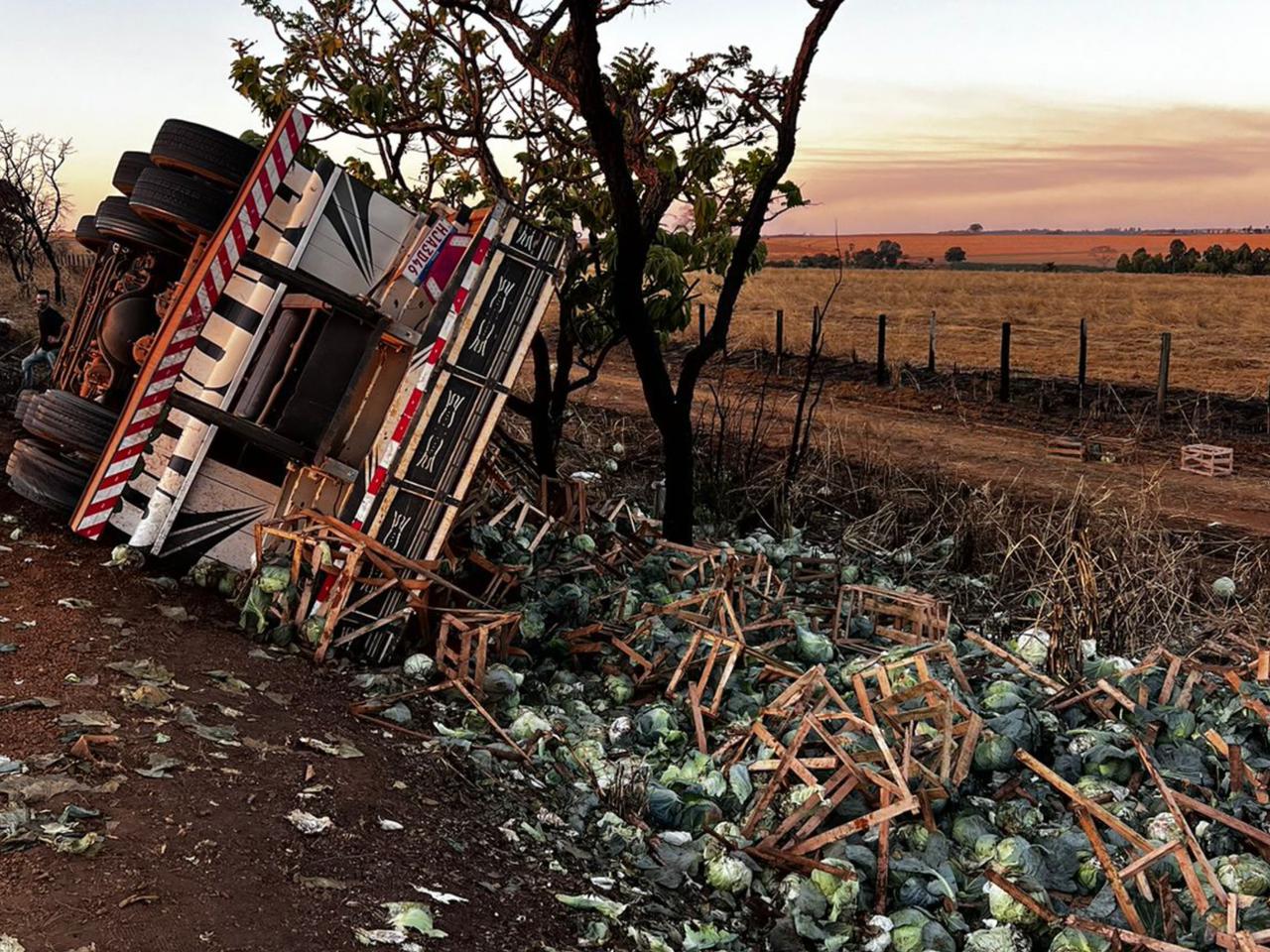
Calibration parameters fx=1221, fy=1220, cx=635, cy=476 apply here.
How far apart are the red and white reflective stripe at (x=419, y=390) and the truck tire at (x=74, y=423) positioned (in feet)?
5.21

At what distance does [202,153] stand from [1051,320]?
31050mm

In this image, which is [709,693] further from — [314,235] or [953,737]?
[314,235]

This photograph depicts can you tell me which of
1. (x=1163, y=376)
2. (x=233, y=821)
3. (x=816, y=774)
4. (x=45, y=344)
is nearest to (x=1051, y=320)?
(x=1163, y=376)

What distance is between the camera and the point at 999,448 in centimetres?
1512

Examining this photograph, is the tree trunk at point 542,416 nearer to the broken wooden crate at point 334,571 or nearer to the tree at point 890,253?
the broken wooden crate at point 334,571

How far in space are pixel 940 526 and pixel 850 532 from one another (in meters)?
0.85

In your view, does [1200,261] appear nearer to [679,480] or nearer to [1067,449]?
[1067,449]

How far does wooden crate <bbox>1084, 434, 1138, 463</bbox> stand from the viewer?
1457 centimetres

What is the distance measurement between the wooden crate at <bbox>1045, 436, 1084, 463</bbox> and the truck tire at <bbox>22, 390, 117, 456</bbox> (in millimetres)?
11283

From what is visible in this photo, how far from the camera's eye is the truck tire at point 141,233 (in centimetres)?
698

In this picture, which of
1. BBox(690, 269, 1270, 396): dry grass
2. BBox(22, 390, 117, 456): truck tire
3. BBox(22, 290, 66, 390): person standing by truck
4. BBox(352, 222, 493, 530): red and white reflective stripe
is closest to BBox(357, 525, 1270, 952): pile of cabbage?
BBox(352, 222, 493, 530): red and white reflective stripe

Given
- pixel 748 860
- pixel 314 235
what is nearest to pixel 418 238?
pixel 314 235

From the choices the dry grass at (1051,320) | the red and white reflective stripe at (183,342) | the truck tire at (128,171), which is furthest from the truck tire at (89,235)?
the dry grass at (1051,320)

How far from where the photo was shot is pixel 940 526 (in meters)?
9.70
